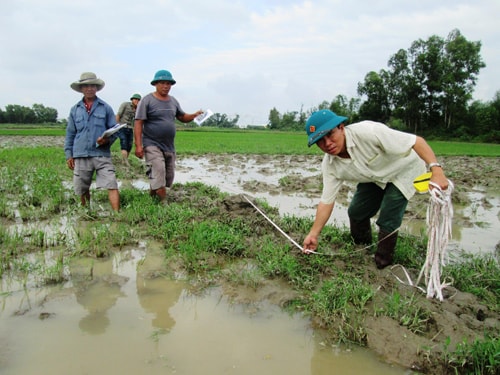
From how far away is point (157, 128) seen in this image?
197 inches

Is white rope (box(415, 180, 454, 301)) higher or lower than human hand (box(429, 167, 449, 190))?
lower

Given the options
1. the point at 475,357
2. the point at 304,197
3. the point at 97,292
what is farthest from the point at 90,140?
the point at 475,357

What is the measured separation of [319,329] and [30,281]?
6.73ft

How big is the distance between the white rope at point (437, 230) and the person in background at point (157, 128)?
3.36m

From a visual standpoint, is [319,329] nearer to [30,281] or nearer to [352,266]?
[352,266]

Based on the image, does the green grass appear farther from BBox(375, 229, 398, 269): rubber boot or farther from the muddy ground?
the muddy ground

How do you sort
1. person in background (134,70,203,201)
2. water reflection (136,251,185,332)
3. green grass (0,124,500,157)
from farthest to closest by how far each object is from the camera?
green grass (0,124,500,157) → person in background (134,70,203,201) → water reflection (136,251,185,332)

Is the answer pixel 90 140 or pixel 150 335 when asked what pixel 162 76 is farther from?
pixel 150 335

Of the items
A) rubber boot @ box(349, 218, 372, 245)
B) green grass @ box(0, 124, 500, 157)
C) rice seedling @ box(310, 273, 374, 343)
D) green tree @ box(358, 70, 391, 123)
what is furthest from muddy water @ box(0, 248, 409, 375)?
green tree @ box(358, 70, 391, 123)

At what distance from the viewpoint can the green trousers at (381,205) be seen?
10.1ft

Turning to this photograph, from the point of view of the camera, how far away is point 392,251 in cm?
312

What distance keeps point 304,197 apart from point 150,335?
14.0ft

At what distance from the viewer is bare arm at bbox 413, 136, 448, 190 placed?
2543 mm

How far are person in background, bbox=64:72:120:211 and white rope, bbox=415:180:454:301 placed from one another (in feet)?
11.4
